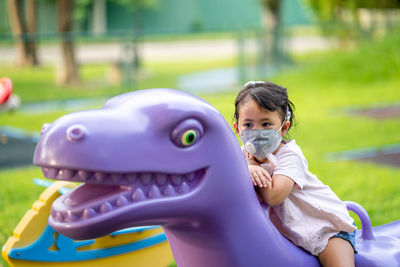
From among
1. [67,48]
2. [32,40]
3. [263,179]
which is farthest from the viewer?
[67,48]

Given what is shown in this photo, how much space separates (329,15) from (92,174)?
89.2 ft

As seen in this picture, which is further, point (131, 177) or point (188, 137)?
point (188, 137)

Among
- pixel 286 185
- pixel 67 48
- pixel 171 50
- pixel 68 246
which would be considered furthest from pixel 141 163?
pixel 171 50

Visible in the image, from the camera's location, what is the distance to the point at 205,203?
6.42 ft

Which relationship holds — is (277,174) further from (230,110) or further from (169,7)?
(169,7)

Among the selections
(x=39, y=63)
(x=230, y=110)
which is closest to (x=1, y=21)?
(x=39, y=63)

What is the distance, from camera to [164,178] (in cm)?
187

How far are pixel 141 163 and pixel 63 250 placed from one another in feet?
5.26

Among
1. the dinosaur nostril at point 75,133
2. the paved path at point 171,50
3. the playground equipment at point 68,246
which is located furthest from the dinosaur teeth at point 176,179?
the paved path at point 171,50

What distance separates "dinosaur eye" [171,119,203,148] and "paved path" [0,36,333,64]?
12800mm

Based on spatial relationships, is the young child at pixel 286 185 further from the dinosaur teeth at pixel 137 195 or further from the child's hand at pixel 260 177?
the dinosaur teeth at pixel 137 195

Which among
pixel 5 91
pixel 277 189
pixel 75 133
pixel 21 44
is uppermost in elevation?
pixel 75 133

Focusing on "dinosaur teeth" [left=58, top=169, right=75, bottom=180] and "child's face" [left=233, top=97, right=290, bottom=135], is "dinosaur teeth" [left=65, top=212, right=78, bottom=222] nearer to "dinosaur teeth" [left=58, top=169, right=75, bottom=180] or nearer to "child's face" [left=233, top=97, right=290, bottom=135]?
"dinosaur teeth" [left=58, top=169, right=75, bottom=180]

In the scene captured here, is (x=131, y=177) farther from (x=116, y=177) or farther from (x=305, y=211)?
(x=305, y=211)
